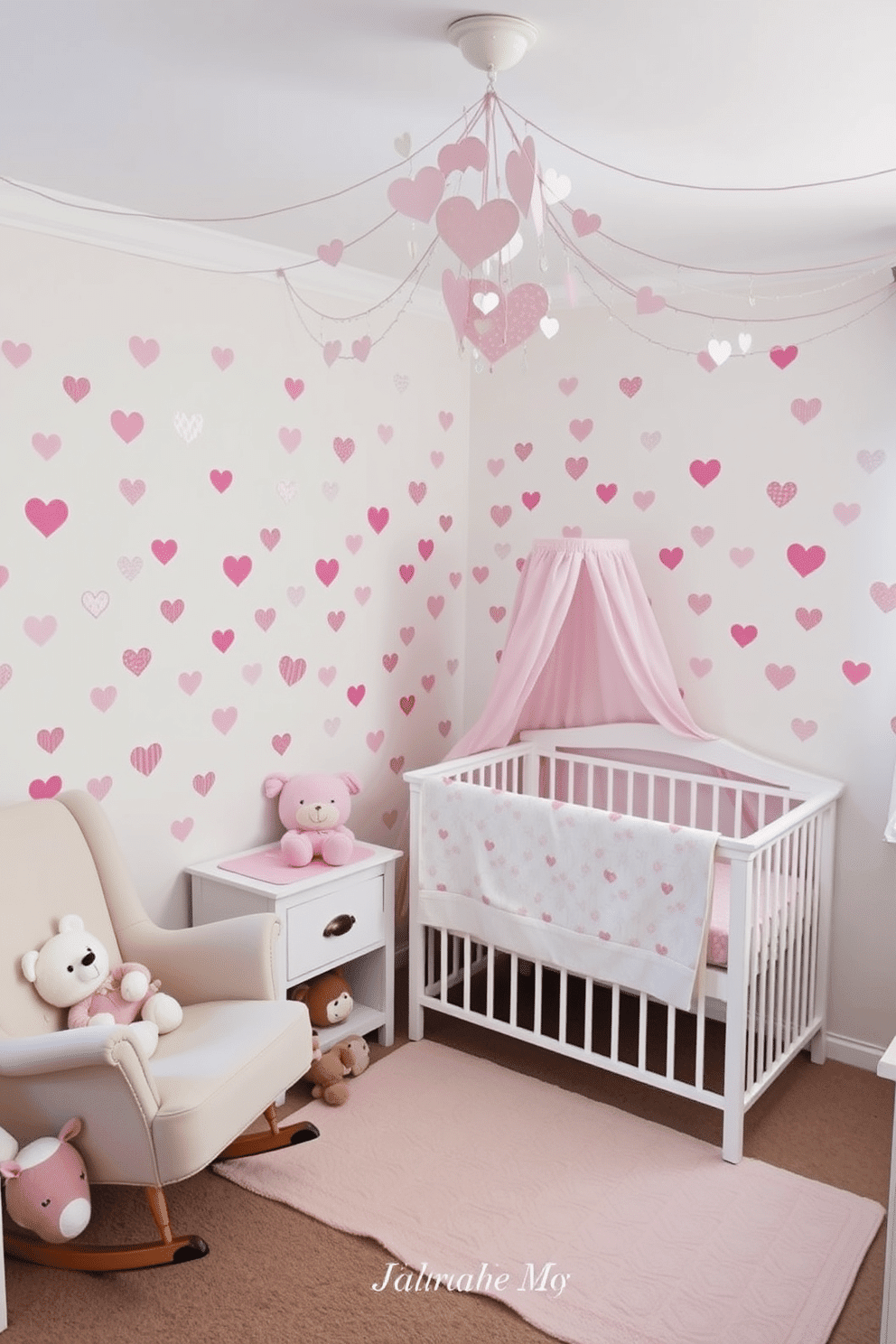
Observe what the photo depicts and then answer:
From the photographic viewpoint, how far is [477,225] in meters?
1.74

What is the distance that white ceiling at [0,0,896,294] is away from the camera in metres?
1.75

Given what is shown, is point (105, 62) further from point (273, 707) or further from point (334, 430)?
point (273, 707)

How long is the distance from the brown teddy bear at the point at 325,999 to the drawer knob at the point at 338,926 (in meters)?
0.19

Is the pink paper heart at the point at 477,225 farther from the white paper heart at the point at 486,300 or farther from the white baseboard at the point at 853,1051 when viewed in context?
the white baseboard at the point at 853,1051

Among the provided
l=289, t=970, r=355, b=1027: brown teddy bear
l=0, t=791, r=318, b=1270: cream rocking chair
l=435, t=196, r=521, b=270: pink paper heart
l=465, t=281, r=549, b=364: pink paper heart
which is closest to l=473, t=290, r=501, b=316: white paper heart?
l=465, t=281, r=549, b=364: pink paper heart

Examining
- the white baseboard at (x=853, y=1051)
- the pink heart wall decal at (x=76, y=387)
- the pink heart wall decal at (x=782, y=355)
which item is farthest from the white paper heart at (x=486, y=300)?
the white baseboard at (x=853, y=1051)

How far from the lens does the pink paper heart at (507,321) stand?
6.40ft

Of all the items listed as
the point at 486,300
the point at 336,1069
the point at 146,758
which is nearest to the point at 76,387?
the point at 146,758

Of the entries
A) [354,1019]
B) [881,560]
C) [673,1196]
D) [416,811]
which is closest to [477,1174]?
[673,1196]

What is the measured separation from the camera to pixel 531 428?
392 centimetres

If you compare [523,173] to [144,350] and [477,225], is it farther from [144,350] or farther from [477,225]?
[144,350]

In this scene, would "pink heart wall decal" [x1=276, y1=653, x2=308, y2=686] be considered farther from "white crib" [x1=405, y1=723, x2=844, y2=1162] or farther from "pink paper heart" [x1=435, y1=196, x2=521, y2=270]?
"pink paper heart" [x1=435, y1=196, x2=521, y2=270]

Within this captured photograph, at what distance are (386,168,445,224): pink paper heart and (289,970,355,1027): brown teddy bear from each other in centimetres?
222

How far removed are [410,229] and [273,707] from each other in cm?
146
